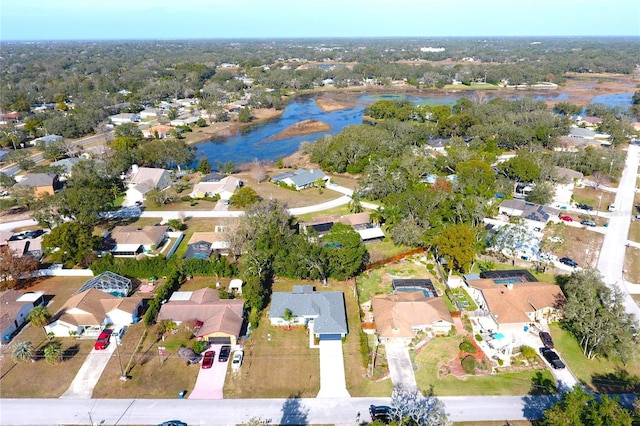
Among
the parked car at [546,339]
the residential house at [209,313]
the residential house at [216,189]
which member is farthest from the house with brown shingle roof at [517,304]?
the residential house at [216,189]

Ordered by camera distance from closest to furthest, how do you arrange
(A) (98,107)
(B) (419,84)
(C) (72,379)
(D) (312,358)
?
(C) (72,379) → (D) (312,358) → (A) (98,107) → (B) (419,84)

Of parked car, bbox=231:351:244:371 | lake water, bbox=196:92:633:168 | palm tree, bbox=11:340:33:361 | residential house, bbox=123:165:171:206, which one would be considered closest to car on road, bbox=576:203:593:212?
parked car, bbox=231:351:244:371

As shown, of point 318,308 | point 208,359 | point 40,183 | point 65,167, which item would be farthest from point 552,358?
point 65,167

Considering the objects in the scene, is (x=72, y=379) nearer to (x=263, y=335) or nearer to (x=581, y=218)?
(x=263, y=335)

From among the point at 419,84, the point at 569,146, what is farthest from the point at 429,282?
the point at 419,84

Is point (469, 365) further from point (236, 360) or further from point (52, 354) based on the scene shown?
point (52, 354)

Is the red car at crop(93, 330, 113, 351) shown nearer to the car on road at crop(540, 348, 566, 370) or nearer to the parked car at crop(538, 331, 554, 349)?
the car on road at crop(540, 348, 566, 370)

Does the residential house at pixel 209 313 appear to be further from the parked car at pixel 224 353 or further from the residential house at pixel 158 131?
the residential house at pixel 158 131
